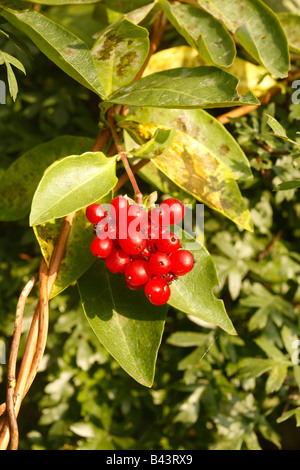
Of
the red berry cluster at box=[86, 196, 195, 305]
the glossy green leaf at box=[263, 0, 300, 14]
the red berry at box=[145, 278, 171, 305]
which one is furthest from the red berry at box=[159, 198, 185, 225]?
the glossy green leaf at box=[263, 0, 300, 14]

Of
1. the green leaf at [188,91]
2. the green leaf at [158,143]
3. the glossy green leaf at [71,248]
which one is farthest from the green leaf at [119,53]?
the glossy green leaf at [71,248]

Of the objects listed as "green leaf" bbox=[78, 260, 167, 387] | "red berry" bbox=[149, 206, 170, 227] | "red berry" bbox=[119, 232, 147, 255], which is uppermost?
"red berry" bbox=[149, 206, 170, 227]

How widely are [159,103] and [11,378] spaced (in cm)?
47

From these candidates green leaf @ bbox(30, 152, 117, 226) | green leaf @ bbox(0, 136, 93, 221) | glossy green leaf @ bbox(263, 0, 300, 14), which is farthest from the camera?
glossy green leaf @ bbox(263, 0, 300, 14)

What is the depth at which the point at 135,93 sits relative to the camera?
754mm

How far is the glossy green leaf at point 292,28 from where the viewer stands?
0.99 meters

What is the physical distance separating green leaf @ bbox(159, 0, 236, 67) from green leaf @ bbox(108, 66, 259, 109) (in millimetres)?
55

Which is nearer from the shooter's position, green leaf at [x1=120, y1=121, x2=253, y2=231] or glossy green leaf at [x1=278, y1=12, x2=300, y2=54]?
green leaf at [x1=120, y1=121, x2=253, y2=231]

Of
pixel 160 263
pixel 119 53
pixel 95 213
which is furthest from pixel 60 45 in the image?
pixel 160 263

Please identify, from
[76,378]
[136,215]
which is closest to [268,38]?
[136,215]

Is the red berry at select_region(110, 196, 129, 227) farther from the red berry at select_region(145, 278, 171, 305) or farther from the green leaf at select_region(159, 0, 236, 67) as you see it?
the green leaf at select_region(159, 0, 236, 67)

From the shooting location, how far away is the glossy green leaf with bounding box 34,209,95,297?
0.74 metres

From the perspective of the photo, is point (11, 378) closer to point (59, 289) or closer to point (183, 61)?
point (59, 289)

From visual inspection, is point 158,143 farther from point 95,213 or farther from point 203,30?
point 203,30
